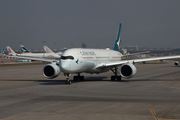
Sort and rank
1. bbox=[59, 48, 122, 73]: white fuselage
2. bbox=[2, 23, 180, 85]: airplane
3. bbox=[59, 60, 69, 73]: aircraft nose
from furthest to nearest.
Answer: bbox=[2, 23, 180, 85]: airplane → bbox=[59, 48, 122, 73]: white fuselage → bbox=[59, 60, 69, 73]: aircraft nose

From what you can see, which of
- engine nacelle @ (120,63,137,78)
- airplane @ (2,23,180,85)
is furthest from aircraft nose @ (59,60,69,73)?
engine nacelle @ (120,63,137,78)

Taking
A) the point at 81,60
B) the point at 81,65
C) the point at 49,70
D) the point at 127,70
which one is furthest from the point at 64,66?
the point at 127,70

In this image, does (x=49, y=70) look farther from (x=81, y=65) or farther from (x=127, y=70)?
(x=127, y=70)

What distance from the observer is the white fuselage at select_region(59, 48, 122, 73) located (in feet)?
97.0

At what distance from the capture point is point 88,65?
33375 mm

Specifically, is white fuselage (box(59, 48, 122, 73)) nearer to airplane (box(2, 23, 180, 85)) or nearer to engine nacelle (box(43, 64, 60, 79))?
airplane (box(2, 23, 180, 85))

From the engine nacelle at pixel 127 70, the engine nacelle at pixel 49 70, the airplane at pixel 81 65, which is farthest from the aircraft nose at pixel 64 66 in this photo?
the engine nacelle at pixel 127 70

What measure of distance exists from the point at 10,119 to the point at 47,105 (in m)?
4.14

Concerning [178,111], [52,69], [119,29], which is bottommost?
[178,111]

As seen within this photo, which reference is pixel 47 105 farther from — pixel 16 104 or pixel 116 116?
pixel 116 116

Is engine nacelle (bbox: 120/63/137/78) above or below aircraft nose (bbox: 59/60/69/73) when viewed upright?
below

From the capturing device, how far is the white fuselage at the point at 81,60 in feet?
97.0

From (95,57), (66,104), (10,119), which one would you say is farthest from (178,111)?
(95,57)

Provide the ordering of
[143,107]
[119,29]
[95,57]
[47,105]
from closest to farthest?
[143,107], [47,105], [95,57], [119,29]
